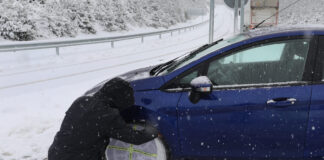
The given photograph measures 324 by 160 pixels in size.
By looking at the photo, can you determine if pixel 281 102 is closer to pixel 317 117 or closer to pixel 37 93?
pixel 317 117

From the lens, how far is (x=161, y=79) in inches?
131

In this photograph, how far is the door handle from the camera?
9.86 feet

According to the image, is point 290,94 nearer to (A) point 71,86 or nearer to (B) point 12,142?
(B) point 12,142

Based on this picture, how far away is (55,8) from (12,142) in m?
20.8

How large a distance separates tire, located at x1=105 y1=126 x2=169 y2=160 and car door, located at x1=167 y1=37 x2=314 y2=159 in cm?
24

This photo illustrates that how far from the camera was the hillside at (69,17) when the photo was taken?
19.5m

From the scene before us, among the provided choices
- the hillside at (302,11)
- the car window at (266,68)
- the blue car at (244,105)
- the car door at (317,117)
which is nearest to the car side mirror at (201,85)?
the blue car at (244,105)

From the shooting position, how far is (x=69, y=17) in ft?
82.2

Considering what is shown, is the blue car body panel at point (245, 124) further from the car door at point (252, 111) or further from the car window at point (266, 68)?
the car window at point (266, 68)

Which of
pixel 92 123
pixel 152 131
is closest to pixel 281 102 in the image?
pixel 152 131

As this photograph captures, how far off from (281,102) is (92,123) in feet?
5.98

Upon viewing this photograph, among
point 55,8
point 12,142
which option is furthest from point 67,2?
point 12,142

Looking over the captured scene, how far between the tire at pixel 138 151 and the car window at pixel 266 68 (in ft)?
3.01

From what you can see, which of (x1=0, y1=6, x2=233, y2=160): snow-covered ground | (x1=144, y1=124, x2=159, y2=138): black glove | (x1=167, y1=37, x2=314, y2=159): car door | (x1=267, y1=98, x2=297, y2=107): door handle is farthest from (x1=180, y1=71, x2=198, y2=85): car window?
(x1=0, y1=6, x2=233, y2=160): snow-covered ground
